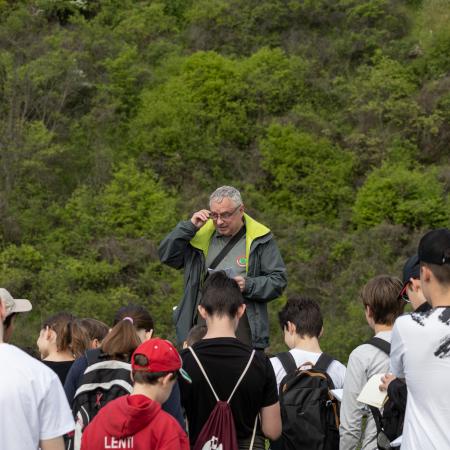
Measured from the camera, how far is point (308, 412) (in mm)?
4828

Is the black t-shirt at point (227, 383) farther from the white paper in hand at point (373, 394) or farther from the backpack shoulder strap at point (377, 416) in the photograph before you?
the backpack shoulder strap at point (377, 416)

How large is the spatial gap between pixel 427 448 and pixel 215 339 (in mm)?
1110

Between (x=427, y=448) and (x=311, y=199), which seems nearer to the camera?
(x=427, y=448)

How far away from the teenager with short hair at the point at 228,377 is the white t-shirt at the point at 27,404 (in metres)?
0.90

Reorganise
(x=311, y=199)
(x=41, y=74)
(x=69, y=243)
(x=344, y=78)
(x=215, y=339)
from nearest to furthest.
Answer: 1. (x=215, y=339)
2. (x=69, y=243)
3. (x=311, y=199)
4. (x=41, y=74)
5. (x=344, y=78)

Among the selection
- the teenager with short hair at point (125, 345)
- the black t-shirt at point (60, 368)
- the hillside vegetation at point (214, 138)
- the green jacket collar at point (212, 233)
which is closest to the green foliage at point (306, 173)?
the hillside vegetation at point (214, 138)

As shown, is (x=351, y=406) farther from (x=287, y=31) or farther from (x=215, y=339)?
(x=287, y=31)

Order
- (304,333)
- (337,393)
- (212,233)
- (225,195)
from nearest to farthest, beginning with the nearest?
(337,393) → (304,333) → (225,195) → (212,233)

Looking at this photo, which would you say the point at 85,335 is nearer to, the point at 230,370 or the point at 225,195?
the point at 225,195

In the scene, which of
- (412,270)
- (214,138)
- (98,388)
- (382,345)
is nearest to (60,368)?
(98,388)

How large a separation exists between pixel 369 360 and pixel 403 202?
48.5 ft

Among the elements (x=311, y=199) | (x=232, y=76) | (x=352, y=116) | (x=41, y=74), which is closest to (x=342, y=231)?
(x=311, y=199)

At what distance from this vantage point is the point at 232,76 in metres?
22.3

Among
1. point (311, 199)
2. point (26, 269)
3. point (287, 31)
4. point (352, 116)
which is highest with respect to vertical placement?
point (287, 31)
